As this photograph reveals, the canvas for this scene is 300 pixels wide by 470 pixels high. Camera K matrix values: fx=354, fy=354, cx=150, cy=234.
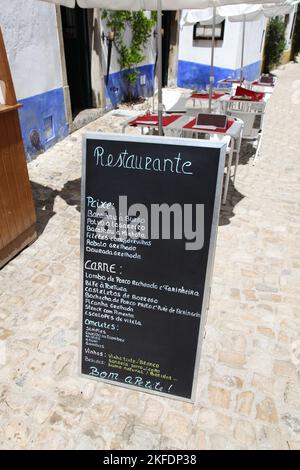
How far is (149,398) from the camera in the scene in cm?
282

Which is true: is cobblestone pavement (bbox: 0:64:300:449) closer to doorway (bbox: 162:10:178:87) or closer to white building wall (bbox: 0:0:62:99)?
white building wall (bbox: 0:0:62:99)

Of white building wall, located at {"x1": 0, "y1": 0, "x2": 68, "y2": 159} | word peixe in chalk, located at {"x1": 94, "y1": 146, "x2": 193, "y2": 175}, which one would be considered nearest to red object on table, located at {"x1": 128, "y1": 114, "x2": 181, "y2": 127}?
white building wall, located at {"x1": 0, "y1": 0, "x2": 68, "y2": 159}

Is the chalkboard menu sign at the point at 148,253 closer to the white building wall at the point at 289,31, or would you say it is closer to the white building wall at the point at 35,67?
the white building wall at the point at 35,67

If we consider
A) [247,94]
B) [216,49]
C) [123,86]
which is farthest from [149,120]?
[216,49]

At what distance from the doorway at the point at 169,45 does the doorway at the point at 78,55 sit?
252 inches

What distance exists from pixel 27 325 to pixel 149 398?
4.71 feet

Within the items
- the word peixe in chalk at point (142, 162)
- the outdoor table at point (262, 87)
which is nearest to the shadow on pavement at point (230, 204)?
the word peixe in chalk at point (142, 162)

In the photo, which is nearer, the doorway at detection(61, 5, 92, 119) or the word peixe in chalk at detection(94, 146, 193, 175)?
the word peixe in chalk at detection(94, 146, 193, 175)

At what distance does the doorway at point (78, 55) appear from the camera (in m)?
8.90

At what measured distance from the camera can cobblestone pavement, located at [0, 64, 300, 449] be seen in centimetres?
258

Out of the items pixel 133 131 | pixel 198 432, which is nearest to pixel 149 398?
pixel 198 432

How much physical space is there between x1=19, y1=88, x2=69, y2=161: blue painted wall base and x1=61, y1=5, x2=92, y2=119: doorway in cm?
144

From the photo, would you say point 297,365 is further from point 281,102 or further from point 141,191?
point 281,102
